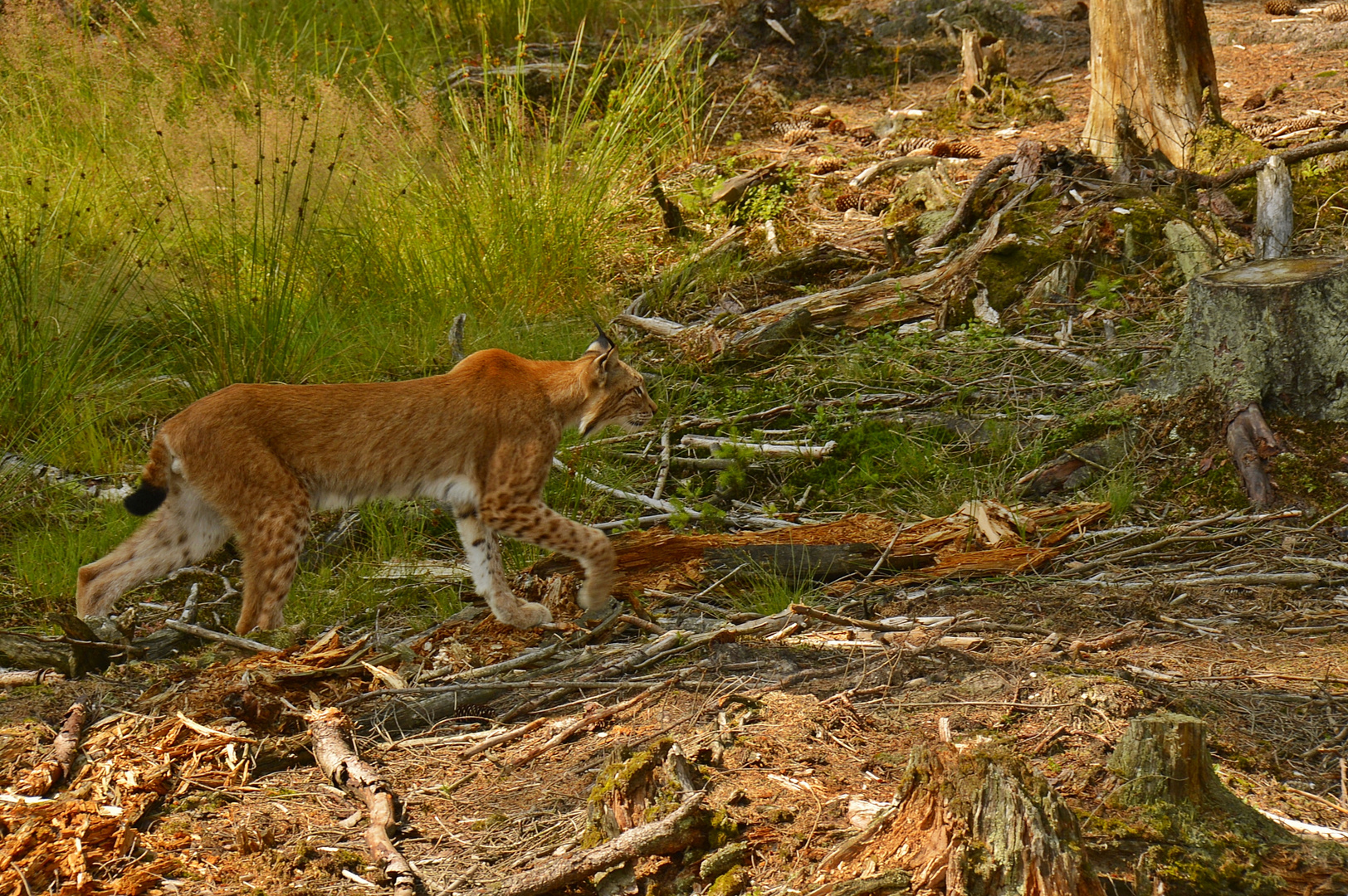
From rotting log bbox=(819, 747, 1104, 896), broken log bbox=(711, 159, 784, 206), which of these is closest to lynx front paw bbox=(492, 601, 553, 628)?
rotting log bbox=(819, 747, 1104, 896)

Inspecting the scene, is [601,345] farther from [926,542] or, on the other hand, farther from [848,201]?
[848,201]

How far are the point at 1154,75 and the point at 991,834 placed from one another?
24.5 feet

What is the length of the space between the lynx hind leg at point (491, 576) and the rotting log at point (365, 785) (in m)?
1.09

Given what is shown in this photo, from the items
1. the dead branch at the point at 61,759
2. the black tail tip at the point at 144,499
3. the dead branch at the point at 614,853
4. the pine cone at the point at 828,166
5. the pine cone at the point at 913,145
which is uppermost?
the pine cone at the point at 913,145

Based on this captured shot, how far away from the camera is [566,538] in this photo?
16.0ft

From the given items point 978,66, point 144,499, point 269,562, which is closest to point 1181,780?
point 269,562

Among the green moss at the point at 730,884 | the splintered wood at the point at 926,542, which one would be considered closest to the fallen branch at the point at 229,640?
the splintered wood at the point at 926,542

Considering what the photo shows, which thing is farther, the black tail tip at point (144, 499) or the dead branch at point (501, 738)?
the black tail tip at point (144, 499)

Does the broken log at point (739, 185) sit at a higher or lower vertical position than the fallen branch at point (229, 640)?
higher

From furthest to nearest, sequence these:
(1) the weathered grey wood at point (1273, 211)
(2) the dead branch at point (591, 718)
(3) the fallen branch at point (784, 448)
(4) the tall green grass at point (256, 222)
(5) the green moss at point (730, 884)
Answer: (1) the weathered grey wood at point (1273, 211), (4) the tall green grass at point (256, 222), (3) the fallen branch at point (784, 448), (2) the dead branch at point (591, 718), (5) the green moss at point (730, 884)

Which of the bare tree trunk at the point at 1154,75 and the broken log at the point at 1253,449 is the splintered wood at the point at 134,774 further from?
the bare tree trunk at the point at 1154,75

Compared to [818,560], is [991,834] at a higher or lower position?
higher

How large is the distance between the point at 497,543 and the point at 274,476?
3.05 feet

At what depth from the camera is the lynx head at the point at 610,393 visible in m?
5.43
